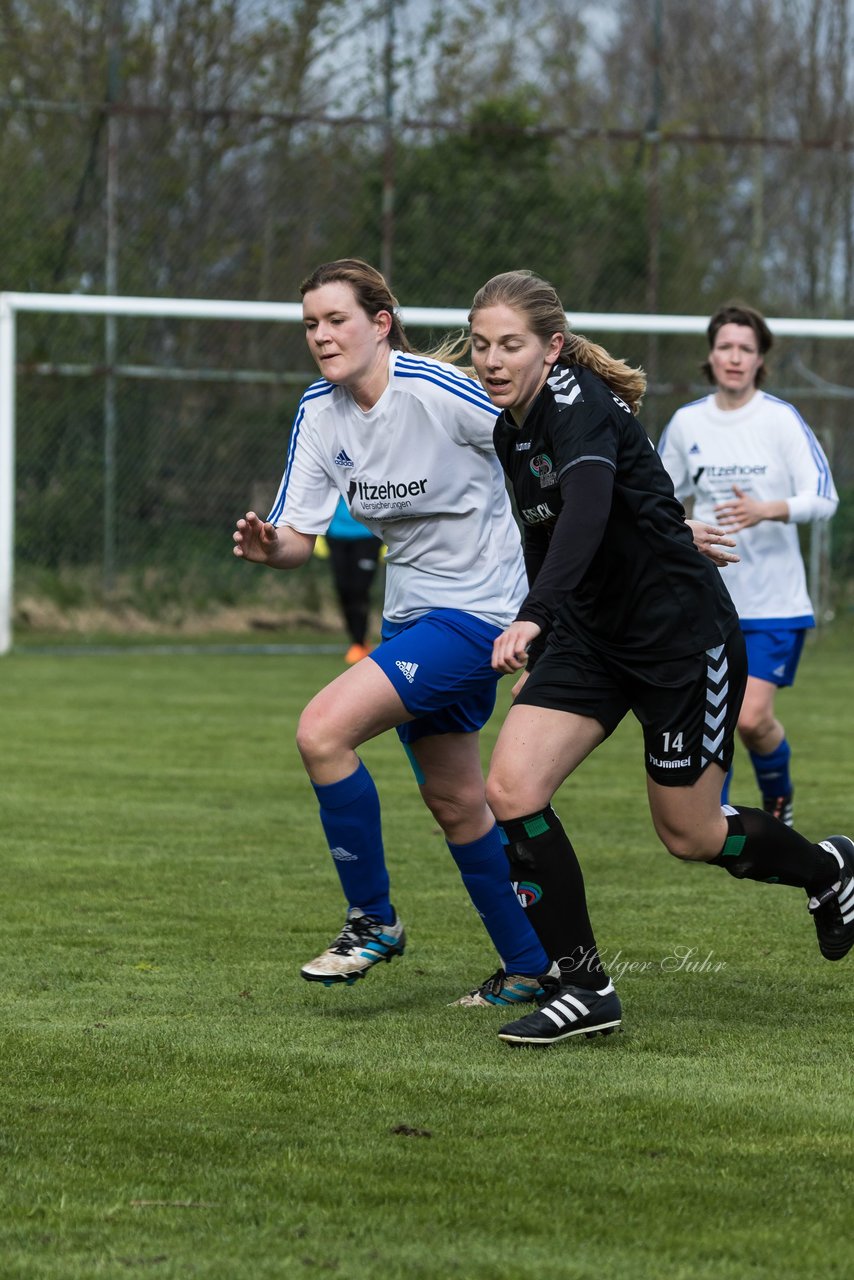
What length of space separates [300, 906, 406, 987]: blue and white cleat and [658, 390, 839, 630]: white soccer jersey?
3122 mm

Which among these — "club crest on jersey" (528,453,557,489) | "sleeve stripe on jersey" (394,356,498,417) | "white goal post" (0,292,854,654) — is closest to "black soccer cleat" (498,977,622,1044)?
"club crest on jersey" (528,453,557,489)

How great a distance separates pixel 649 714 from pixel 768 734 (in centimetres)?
311

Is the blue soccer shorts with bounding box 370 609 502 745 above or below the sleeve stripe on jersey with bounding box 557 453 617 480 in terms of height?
below

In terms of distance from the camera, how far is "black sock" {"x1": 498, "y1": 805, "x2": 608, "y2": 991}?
435 cm

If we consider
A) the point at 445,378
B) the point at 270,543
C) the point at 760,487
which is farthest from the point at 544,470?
the point at 760,487

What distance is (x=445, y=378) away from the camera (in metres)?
4.88

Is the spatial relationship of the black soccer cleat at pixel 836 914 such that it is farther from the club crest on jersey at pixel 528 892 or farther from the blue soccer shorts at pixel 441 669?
the blue soccer shorts at pixel 441 669

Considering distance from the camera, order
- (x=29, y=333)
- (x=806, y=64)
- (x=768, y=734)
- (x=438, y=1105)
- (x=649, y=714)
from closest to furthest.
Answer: (x=438, y=1105) < (x=649, y=714) < (x=768, y=734) < (x=29, y=333) < (x=806, y=64)

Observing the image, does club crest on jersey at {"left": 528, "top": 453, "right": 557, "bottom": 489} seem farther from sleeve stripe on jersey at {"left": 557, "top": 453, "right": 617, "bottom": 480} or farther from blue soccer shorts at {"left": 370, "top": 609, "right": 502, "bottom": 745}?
blue soccer shorts at {"left": 370, "top": 609, "right": 502, "bottom": 745}

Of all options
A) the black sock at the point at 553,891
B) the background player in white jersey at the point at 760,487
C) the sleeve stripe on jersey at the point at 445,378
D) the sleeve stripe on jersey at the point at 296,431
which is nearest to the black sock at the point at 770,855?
the black sock at the point at 553,891

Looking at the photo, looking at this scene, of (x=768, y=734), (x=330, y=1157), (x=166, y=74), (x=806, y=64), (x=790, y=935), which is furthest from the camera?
(x=806, y=64)

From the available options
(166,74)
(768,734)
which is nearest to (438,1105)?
(768,734)

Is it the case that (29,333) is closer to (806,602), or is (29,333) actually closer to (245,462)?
(245,462)

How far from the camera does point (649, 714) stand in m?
4.44
